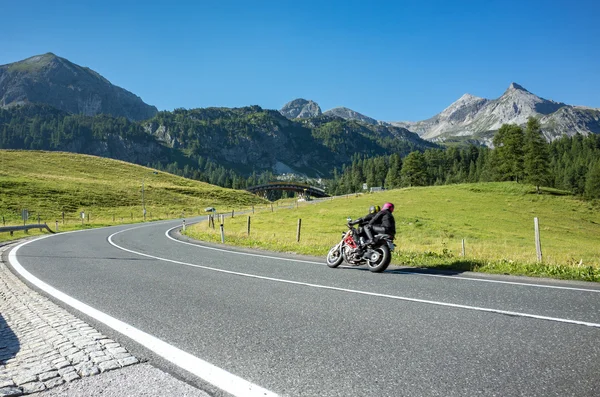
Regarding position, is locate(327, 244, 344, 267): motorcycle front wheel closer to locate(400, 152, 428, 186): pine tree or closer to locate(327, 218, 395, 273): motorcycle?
locate(327, 218, 395, 273): motorcycle

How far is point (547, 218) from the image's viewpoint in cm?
4544

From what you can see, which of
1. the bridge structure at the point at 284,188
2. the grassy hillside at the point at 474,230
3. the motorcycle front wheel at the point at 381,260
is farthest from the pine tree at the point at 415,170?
the motorcycle front wheel at the point at 381,260

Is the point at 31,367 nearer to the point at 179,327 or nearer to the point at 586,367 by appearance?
the point at 179,327

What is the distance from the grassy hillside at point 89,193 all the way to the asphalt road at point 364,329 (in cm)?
3913

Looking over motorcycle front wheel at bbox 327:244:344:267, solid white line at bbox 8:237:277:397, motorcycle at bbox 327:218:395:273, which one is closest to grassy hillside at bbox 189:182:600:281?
motorcycle at bbox 327:218:395:273

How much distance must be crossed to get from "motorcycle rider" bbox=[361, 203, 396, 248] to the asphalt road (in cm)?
145

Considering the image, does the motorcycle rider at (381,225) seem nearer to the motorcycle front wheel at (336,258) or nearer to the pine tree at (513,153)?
the motorcycle front wheel at (336,258)

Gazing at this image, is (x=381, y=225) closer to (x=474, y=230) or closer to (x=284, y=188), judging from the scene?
(x=474, y=230)

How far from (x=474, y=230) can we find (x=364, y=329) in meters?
32.8

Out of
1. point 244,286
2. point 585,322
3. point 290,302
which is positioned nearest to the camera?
point 585,322

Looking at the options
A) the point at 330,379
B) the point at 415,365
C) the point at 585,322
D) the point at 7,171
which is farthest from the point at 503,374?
the point at 7,171

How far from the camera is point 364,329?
5160mm

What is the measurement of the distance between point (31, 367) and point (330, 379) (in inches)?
118

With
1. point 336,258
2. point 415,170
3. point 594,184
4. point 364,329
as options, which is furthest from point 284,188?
point 364,329
